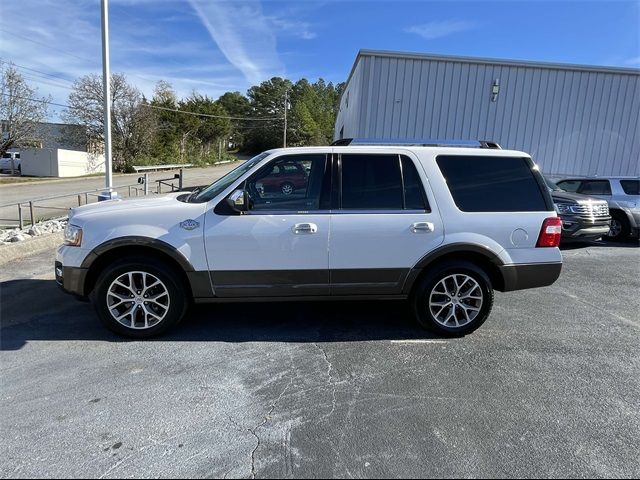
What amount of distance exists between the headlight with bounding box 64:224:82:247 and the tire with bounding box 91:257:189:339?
0.37 meters

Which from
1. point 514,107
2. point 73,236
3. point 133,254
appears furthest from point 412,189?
point 514,107

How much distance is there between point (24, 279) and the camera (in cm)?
572

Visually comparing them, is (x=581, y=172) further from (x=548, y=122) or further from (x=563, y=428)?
(x=563, y=428)

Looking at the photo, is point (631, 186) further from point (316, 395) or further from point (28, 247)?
point (28, 247)

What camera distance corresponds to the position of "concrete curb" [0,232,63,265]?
21.2 ft

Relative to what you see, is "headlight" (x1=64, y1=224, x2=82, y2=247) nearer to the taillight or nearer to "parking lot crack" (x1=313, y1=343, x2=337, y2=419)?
"parking lot crack" (x1=313, y1=343, x2=337, y2=419)

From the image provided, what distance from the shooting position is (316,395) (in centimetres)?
317

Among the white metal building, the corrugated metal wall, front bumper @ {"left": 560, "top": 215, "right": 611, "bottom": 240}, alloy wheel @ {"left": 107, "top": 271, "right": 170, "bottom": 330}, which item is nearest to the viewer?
alloy wheel @ {"left": 107, "top": 271, "right": 170, "bottom": 330}

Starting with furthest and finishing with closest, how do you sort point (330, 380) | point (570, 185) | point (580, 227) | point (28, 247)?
point (570, 185) < point (580, 227) < point (28, 247) < point (330, 380)

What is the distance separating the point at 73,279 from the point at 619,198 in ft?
38.0

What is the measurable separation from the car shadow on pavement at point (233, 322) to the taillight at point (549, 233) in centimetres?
145

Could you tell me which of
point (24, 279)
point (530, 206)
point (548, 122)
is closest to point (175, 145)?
point (548, 122)

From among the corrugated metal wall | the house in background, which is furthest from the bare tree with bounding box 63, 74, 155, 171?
the corrugated metal wall

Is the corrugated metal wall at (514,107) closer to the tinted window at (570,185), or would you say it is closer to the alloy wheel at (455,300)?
the tinted window at (570,185)
